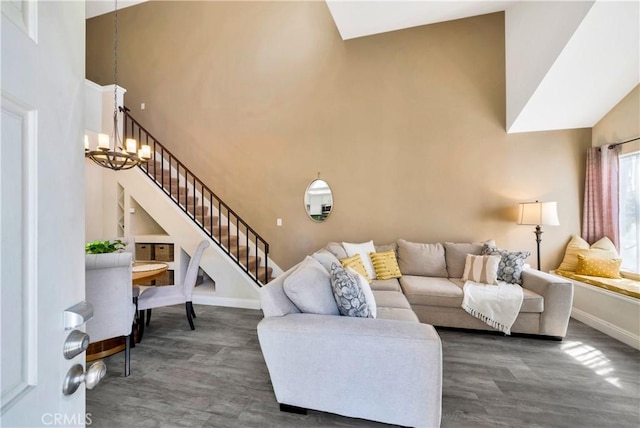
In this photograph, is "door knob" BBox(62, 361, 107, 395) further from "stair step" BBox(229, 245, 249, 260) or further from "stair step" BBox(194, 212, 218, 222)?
"stair step" BBox(194, 212, 218, 222)

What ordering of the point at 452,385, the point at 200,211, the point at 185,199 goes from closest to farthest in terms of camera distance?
the point at 452,385 → the point at 185,199 → the point at 200,211

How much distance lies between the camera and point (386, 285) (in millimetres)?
3234

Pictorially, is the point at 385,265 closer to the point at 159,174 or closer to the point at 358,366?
the point at 358,366

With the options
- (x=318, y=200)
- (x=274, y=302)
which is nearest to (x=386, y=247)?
(x=318, y=200)

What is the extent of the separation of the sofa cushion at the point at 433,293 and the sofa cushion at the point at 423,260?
0.39 meters

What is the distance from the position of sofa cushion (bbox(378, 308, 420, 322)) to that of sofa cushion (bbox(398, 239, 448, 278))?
140cm

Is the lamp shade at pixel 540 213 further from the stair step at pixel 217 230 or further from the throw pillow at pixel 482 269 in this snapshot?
the stair step at pixel 217 230

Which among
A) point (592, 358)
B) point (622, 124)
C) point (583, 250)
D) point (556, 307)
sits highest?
point (622, 124)

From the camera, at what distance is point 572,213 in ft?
12.3

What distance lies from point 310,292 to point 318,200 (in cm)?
265

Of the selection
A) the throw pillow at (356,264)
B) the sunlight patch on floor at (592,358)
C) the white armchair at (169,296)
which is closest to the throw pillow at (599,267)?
the sunlight patch on floor at (592,358)

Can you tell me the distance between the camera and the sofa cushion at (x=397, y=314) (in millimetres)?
2193

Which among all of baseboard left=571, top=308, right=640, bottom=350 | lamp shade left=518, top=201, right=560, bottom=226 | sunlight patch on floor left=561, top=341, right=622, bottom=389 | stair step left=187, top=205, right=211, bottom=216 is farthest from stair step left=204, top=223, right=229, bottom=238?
baseboard left=571, top=308, right=640, bottom=350

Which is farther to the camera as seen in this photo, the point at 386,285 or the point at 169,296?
the point at 386,285
